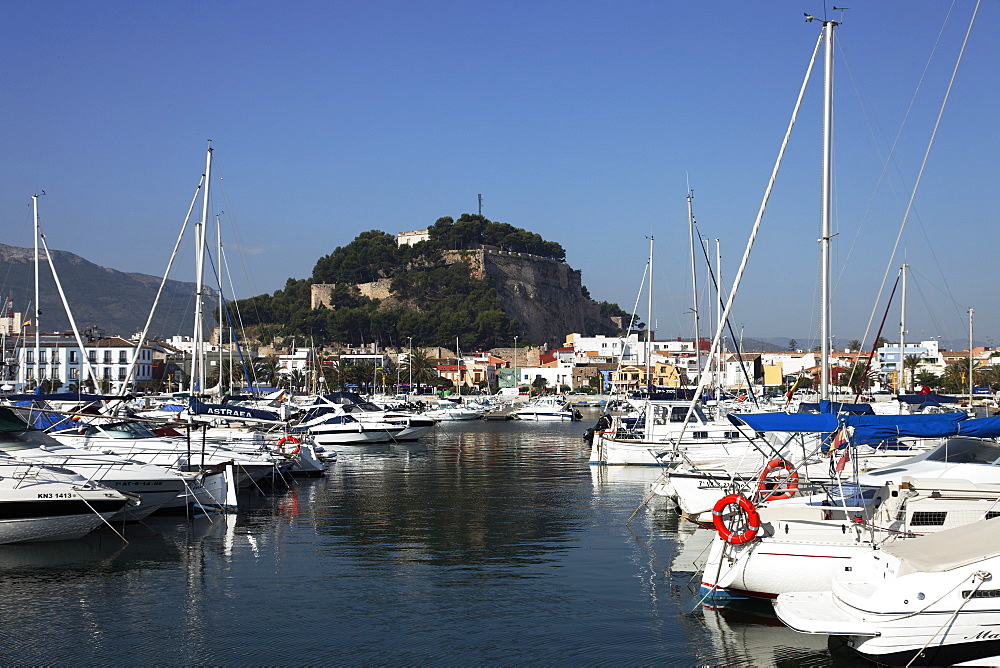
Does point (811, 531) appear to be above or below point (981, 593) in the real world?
above

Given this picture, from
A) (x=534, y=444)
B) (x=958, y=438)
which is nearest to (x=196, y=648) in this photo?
(x=958, y=438)

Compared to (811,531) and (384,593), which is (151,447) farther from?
(811,531)

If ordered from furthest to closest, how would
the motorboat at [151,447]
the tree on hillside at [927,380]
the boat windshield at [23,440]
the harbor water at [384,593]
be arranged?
the tree on hillside at [927,380] → the motorboat at [151,447] → the boat windshield at [23,440] → the harbor water at [384,593]

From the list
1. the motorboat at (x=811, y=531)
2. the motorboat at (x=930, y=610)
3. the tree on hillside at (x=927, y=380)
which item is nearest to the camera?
the motorboat at (x=930, y=610)

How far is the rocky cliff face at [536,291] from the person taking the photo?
527ft

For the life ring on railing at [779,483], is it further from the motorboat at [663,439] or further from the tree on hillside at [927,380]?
the tree on hillside at [927,380]

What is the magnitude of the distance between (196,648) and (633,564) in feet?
23.9

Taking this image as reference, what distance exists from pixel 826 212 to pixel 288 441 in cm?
1670

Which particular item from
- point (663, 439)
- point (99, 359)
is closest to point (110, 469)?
point (663, 439)

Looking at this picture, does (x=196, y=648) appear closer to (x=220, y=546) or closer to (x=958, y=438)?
(x=220, y=546)

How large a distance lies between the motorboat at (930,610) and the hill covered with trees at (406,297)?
134 metres

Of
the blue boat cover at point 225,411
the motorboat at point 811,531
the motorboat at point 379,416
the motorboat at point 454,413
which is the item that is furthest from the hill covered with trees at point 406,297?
the motorboat at point 811,531

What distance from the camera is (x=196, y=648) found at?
11352 millimetres

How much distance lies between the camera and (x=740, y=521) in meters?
12.4
